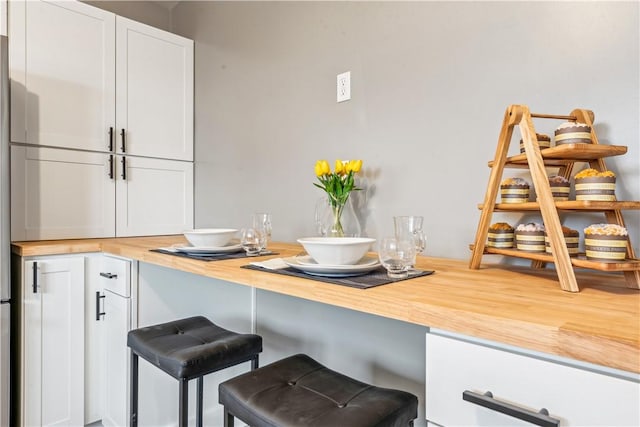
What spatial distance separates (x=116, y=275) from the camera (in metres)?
1.76

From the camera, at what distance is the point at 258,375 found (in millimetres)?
1027

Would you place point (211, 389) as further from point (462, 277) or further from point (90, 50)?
point (90, 50)

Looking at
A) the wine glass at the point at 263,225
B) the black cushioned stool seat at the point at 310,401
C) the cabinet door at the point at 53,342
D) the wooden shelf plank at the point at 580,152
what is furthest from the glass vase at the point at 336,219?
the cabinet door at the point at 53,342

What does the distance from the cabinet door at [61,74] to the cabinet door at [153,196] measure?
218 millimetres

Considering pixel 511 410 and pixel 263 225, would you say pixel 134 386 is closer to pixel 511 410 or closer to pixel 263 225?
pixel 263 225

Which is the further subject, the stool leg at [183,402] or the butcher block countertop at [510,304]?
the stool leg at [183,402]

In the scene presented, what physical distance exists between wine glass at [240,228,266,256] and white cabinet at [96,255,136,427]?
0.66m

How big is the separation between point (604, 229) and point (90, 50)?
2.37 meters

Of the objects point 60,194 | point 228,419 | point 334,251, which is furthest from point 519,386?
point 60,194

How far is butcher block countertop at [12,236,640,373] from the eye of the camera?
21.5 inches

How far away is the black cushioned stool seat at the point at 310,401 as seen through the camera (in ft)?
2.75

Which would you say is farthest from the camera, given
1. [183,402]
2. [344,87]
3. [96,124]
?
[96,124]

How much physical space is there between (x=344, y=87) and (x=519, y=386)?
1327 mm

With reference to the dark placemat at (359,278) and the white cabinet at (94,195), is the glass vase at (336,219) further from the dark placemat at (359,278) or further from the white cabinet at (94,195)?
the white cabinet at (94,195)
